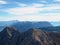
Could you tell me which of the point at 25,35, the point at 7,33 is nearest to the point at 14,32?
the point at 7,33

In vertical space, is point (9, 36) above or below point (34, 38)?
below

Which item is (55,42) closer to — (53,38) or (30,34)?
(53,38)

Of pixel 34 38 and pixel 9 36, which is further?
pixel 9 36

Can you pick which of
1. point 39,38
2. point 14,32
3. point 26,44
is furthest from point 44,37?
point 14,32

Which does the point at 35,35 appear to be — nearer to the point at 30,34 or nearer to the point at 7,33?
the point at 30,34

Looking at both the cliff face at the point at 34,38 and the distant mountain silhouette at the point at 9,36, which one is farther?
the distant mountain silhouette at the point at 9,36

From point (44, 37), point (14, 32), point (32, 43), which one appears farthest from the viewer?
point (14, 32)

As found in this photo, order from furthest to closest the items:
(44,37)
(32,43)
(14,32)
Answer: (14,32), (44,37), (32,43)

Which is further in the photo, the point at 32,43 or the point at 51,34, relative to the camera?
the point at 51,34

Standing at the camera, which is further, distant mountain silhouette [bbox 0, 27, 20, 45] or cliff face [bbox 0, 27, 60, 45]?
distant mountain silhouette [bbox 0, 27, 20, 45]
